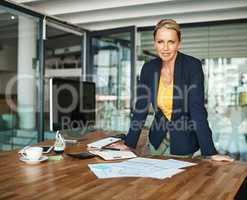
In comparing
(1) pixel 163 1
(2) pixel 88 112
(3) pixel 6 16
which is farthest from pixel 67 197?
(3) pixel 6 16

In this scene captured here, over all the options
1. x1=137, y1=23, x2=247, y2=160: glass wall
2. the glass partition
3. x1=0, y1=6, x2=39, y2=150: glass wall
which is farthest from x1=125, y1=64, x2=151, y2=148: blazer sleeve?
x1=137, y1=23, x2=247, y2=160: glass wall

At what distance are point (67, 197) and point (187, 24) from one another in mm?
4568

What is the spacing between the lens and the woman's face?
1.91 meters

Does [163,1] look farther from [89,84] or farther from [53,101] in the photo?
[53,101]

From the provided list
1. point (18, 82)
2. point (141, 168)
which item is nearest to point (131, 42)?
point (18, 82)

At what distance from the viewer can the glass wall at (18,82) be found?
490 cm

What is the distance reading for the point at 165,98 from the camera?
6.79 ft

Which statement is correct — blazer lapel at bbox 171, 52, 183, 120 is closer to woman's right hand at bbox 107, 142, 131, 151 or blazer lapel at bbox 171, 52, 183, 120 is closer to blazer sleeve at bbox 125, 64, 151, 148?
blazer sleeve at bbox 125, 64, 151, 148

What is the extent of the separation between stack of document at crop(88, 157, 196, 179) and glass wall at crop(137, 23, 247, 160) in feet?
12.4

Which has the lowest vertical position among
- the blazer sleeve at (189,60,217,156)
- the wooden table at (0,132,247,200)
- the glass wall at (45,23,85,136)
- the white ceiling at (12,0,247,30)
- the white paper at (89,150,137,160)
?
the wooden table at (0,132,247,200)

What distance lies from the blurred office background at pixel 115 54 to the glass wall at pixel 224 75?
0.05 ft

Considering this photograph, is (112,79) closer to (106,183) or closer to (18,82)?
(18,82)

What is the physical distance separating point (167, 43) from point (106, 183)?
0.93m

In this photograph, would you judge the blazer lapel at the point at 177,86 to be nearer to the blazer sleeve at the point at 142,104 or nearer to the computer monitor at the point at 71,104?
the blazer sleeve at the point at 142,104
